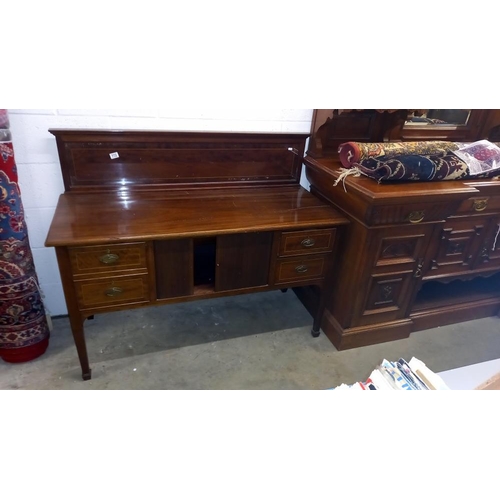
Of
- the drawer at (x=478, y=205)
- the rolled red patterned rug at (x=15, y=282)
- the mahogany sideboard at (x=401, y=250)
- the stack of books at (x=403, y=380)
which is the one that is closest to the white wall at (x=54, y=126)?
the rolled red patterned rug at (x=15, y=282)

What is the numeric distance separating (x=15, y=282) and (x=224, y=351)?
39.3 inches

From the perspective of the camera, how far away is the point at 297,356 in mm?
1865

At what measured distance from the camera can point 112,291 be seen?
145cm

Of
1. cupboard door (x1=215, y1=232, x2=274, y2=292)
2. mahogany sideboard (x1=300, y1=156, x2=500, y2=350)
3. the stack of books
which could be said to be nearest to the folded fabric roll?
mahogany sideboard (x1=300, y1=156, x2=500, y2=350)

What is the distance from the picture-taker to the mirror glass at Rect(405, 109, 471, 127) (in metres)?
2.03

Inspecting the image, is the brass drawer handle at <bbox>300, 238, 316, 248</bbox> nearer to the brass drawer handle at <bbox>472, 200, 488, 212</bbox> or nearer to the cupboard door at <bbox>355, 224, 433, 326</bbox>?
the cupboard door at <bbox>355, 224, 433, 326</bbox>

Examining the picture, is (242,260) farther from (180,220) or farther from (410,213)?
(410,213)

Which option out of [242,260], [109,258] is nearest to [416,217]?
[242,260]

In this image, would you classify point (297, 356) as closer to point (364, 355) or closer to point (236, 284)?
point (364, 355)

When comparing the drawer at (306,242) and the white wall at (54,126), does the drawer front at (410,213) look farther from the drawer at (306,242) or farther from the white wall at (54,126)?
the white wall at (54,126)

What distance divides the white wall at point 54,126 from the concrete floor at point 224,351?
1.28 feet

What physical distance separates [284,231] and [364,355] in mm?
847

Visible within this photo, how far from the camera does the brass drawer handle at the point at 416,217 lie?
1.64 metres

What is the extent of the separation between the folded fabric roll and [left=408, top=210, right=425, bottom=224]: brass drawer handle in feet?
0.50
